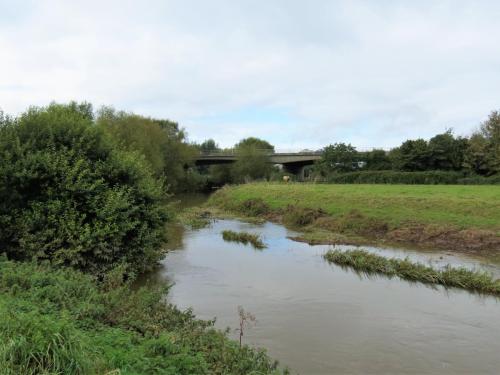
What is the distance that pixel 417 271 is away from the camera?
15641 millimetres

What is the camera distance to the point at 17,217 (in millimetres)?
13508

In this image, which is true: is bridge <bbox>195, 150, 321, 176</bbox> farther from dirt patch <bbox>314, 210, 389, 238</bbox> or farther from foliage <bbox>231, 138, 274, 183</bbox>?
dirt patch <bbox>314, 210, 389, 238</bbox>

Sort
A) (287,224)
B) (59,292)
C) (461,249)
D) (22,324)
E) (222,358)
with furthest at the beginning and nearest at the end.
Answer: (287,224), (461,249), (59,292), (222,358), (22,324)

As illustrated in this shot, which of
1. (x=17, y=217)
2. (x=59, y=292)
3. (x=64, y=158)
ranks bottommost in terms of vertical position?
(x=59, y=292)

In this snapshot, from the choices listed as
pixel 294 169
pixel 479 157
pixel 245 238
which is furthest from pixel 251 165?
pixel 245 238

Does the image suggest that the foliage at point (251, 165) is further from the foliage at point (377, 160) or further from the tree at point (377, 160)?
the tree at point (377, 160)

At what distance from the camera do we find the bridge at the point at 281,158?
81.0 metres

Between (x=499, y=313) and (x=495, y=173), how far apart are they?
42.1m

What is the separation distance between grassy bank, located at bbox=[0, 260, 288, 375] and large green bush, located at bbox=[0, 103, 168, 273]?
2698 mm

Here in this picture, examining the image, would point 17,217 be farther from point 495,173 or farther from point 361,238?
point 495,173

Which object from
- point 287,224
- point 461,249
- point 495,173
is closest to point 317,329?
point 461,249

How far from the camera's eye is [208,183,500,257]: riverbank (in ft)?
70.1

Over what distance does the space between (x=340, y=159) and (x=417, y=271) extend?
47544 mm

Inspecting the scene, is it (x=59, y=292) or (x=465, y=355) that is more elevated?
(x=59, y=292)
